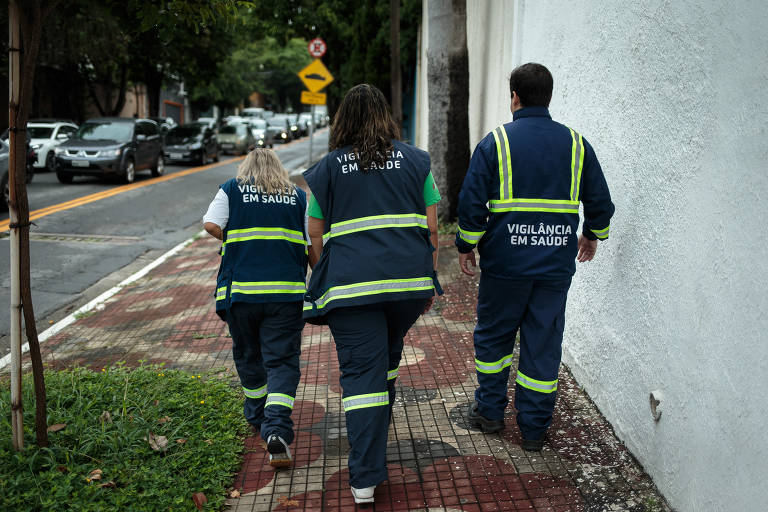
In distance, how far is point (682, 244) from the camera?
10.2ft

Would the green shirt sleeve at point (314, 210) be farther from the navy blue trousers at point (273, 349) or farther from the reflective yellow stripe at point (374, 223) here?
the navy blue trousers at point (273, 349)

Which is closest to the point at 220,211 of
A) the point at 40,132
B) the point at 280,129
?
the point at 40,132

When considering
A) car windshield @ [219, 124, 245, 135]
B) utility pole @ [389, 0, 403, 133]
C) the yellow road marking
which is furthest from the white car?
utility pole @ [389, 0, 403, 133]

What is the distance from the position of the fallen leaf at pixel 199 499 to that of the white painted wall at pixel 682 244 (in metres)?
2.13

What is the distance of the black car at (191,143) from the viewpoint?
79.1 ft

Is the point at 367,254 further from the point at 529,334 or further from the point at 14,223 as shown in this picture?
the point at 14,223

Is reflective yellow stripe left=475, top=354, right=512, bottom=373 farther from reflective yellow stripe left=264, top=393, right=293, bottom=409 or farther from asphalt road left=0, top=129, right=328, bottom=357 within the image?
asphalt road left=0, top=129, right=328, bottom=357

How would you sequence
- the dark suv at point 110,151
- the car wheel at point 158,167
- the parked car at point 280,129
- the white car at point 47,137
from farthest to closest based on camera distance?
the parked car at point 280,129 → the white car at point 47,137 → the car wheel at point 158,167 → the dark suv at point 110,151

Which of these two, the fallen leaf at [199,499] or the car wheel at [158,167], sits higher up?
the car wheel at [158,167]

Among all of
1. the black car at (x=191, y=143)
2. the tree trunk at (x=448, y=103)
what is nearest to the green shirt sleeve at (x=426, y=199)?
the tree trunk at (x=448, y=103)

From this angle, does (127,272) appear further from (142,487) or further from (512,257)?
(512,257)

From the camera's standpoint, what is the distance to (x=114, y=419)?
414cm

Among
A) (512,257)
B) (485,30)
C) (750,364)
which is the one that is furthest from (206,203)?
(750,364)

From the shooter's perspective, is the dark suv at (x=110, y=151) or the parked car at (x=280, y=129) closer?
the dark suv at (x=110, y=151)
